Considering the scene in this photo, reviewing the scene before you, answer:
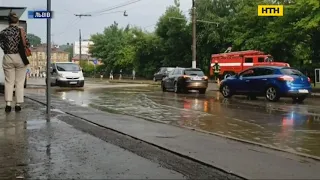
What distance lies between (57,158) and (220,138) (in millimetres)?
3294

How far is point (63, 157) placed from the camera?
6430 millimetres

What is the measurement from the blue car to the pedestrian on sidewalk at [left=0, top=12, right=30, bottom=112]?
12.0 m

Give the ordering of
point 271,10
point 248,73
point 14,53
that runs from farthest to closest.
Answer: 1. point 271,10
2. point 248,73
3. point 14,53

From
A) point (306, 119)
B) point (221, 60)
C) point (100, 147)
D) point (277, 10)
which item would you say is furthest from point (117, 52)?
point (100, 147)

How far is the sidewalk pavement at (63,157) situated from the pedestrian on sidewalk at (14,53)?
5.43ft

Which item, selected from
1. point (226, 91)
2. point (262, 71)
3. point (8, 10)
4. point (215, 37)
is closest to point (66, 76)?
point (226, 91)

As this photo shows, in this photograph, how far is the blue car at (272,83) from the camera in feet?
62.3

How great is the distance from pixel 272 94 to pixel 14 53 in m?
12.4

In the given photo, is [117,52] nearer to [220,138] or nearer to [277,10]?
[277,10]

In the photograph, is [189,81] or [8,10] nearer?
[8,10]

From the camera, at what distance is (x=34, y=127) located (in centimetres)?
882

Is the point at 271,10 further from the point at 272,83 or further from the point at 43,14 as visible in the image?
the point at 43,14

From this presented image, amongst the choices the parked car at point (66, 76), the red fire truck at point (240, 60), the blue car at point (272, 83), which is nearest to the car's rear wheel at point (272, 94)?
the blue car at point (272, 83)

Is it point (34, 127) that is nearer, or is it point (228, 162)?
point (228, 162)
